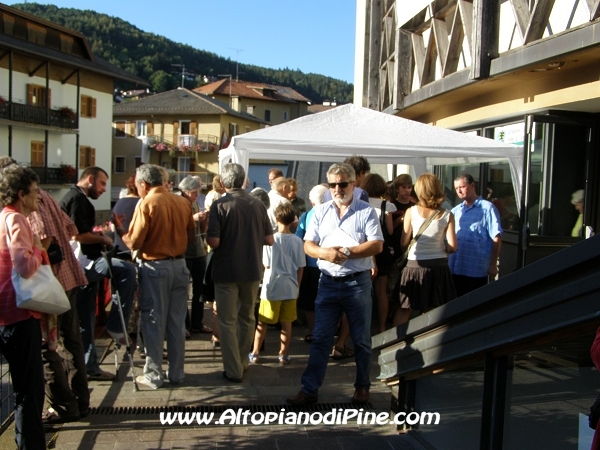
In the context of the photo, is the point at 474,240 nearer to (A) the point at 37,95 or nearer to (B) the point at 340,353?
(B) the point at 340,353

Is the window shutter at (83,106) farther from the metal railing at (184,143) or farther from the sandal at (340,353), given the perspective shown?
the sandal at (340,353)

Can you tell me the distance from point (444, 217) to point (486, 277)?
1.10 m

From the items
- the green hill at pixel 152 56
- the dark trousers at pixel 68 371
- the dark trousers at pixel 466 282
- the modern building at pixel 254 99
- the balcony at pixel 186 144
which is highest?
the green hill at pixel 152 56

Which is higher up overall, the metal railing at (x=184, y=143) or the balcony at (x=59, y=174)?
the metal railing at (x=184, y=143)

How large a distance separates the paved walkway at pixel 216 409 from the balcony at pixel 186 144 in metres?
60.6

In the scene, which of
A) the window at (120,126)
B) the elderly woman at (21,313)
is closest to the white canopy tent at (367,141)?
the elderly woman at (21,313)

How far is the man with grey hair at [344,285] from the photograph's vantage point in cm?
550

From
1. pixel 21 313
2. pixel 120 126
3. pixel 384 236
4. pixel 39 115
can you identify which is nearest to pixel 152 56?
pixel 120 126

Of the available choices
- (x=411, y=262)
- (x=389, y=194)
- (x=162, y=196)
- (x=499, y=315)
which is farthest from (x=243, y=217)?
(x=499, y=315)

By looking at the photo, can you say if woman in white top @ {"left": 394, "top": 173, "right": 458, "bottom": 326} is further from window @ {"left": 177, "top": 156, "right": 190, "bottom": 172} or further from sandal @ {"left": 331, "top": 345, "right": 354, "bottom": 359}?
window @ {"left": 177, "top": 156, "right": 190, "bottom": 172}

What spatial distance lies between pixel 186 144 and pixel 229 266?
203 ft

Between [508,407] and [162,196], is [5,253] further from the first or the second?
[508,407]

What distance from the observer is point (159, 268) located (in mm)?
6012

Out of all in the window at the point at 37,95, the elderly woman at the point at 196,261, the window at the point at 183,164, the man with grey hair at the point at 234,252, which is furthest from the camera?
the window at the point at 183,164
